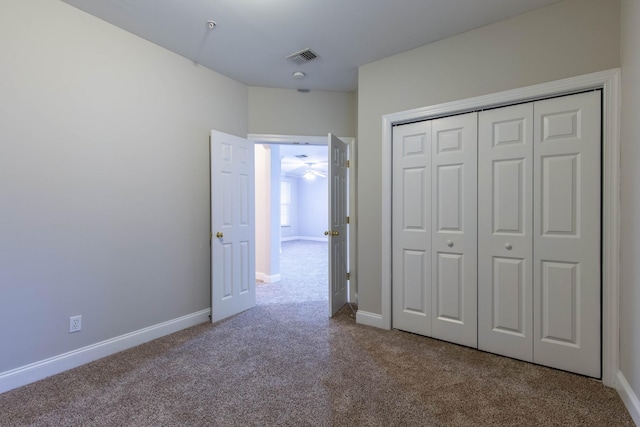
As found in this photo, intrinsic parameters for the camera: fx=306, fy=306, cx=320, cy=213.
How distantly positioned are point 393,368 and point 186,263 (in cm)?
218

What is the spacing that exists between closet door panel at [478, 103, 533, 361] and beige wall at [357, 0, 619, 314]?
0.32 meters

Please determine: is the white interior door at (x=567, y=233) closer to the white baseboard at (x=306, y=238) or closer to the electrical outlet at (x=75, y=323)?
the electrical outlet at (x=75, y=323)

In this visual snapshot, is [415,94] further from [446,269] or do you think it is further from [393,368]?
[393,368]

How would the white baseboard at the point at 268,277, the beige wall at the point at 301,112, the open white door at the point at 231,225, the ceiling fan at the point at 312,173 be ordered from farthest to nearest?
the ceiling fan at the point at 312,173 < the white baseboard at the point at 268,277 < the beige wall at the point at 301,112 < the open white door at the point at 231,225

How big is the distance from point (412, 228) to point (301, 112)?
2.03m

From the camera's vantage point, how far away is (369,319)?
3133 mm

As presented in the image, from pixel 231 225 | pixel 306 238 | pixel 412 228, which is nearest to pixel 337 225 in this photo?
pixel 412 228

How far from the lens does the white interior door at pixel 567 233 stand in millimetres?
2098

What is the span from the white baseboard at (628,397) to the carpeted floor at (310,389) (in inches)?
1.5

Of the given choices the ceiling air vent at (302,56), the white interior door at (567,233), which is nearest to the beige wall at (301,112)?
the ceiling air vent at (302,56)

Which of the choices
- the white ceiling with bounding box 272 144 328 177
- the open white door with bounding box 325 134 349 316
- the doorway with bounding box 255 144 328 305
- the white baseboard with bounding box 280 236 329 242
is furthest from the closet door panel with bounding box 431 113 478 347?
the white baseboard with bounding box 280 236 329 242

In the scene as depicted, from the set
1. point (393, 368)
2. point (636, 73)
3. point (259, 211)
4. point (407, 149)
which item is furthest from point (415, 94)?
point (259, 211)

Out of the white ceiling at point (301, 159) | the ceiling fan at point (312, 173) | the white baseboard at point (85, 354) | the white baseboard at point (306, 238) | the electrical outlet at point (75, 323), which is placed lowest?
the white baseboard at point (85, 354)

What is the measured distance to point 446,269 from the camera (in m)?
2.73
